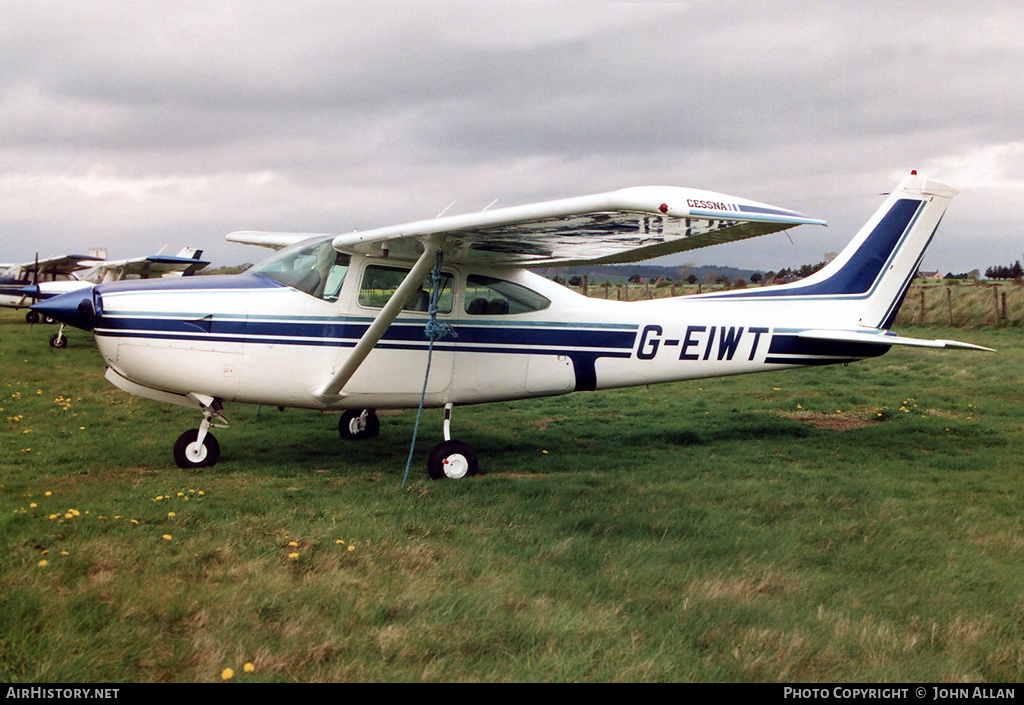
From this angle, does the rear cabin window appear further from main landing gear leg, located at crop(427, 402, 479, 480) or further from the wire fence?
the wire fence

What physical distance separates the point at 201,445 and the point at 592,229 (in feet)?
14.6

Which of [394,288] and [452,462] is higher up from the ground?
[394,288]

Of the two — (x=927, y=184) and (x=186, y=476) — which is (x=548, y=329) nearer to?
(x=186, y=476)

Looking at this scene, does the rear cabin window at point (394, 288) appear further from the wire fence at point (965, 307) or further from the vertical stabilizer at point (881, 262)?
the wire fence at point (965, 307)

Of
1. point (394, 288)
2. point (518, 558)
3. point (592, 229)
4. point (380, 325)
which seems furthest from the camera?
point (394, 288)

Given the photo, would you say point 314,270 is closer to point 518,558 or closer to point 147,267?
point 518,558

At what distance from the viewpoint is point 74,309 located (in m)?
6.94

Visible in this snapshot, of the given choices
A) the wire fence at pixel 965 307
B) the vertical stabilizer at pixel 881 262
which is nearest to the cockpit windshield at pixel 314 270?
the vertical stabilizer at pixel 881 262

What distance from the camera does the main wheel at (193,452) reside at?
741cm

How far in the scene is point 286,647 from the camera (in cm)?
349

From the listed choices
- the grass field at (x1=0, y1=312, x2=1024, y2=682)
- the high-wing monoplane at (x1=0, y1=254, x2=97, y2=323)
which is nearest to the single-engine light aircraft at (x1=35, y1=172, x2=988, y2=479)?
the grass field at (x1=0, y1=312, x2=1024, y2=682)

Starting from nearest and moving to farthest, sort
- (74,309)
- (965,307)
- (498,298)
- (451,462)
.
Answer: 1. (74,309)
2. (451,462)
3. (498,298)
4. (965,307)

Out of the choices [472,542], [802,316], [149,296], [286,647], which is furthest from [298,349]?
[802,316]

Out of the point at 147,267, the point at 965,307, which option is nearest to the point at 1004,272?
the point at 965,307
